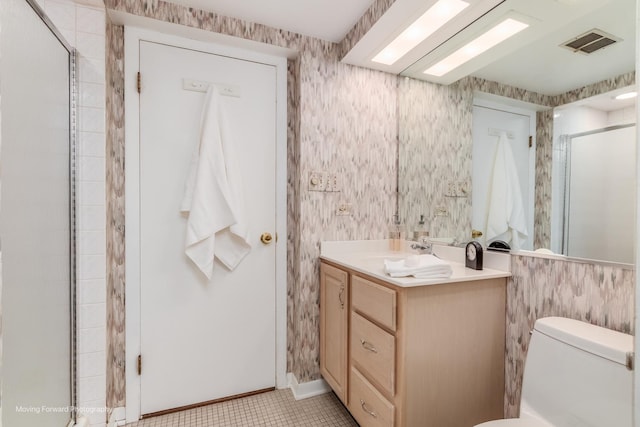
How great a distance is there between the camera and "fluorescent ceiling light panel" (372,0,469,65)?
1.42m

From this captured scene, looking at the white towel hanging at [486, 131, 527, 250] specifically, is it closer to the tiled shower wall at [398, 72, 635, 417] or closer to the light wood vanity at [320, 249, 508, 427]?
the tiled shower wall at [398, 72, 635, 417]

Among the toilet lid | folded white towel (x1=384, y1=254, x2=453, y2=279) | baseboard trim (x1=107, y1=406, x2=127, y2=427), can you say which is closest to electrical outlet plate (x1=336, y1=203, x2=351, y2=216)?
A: folded white towel (x1=384, y1=254, x2=453, y2=279)

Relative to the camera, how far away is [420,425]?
3.89ft

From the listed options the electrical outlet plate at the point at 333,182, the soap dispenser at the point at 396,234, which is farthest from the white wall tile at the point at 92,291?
the soap dispenser at the point at 396,234

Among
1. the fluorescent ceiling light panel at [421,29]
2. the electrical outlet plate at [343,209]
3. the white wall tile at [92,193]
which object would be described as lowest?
the electrical outlet plate at [343,209]

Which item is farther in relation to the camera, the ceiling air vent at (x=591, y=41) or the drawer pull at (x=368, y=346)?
the drawer pull at (x=368, y=346)

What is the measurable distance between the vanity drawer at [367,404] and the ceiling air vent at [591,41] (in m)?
1.55

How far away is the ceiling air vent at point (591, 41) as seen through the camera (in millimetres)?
1010

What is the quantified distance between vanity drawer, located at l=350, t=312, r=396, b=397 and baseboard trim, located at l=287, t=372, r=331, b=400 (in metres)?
0.55

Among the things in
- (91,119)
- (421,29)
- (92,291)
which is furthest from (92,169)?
(421,29)

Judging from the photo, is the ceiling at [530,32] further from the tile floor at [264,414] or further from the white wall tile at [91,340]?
the tile floor at [264,414]

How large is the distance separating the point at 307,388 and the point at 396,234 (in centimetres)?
116

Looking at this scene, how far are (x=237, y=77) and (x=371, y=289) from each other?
1.49m

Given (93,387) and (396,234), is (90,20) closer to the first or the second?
(93,387)
